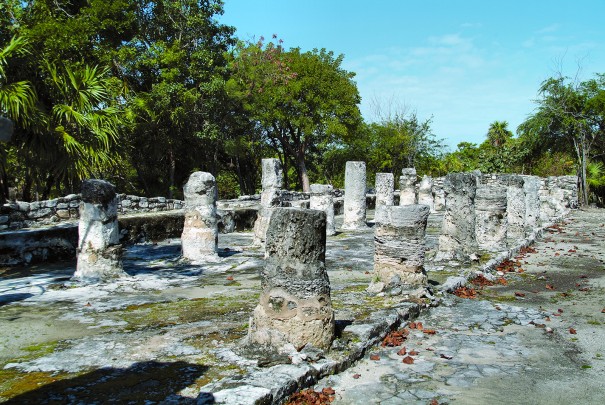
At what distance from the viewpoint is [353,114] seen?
27.6 meters

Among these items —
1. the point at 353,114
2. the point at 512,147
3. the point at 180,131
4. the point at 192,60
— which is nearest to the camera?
the point at 192,60

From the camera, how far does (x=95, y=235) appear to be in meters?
7.84

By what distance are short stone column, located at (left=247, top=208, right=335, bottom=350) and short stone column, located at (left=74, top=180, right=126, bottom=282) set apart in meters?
4.04

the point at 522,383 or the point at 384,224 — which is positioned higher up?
the point at 384,224

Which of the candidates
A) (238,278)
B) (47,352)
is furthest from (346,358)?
(238,278)

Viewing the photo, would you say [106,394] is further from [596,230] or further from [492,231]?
[596,230]

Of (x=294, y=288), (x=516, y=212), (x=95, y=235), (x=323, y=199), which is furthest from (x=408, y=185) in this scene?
(x=294, y=288)

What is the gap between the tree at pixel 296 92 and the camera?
1022 inches

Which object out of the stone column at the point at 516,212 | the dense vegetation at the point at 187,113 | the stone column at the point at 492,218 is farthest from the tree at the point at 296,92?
the stone column at the point at 492,218

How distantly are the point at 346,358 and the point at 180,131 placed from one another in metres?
18.6

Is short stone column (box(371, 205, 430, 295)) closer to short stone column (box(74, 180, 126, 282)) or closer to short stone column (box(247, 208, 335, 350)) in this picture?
short stone column (box(247, 208, 335, 350))

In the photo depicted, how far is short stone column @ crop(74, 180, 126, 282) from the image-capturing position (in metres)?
7.78

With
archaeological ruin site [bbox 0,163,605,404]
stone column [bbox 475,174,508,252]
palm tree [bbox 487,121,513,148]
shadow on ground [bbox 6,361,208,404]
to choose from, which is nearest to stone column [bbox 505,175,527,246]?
archaeological ruin site [bbox 0,163,605,404]

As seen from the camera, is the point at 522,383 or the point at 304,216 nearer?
the point at 522,383
